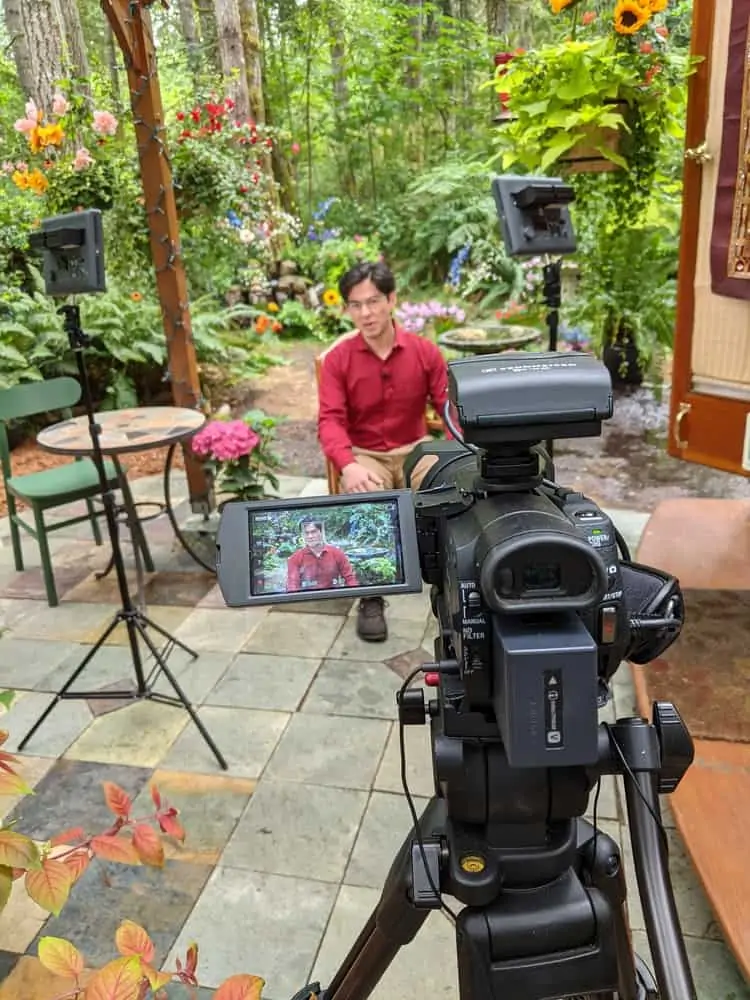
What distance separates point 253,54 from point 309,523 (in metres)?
5.61

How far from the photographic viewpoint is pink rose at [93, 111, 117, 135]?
3.89 m

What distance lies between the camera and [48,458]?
4562 millimetres

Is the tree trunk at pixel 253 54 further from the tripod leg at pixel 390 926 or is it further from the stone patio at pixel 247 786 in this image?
the tripod leg at pixel 390 926

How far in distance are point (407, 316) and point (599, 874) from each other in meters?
3.97

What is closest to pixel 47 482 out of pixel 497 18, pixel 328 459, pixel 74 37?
pixel 328 459

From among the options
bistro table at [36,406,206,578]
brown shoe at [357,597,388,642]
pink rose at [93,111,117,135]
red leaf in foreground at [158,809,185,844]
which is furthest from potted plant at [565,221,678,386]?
red leaf in foreground at [158,809,185,844]

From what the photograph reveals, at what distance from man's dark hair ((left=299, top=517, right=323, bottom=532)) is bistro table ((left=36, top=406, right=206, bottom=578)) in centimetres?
175

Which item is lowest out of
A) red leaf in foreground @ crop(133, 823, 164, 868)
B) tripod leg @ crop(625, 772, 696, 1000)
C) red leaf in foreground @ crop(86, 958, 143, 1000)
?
red leaf in foreground @ crop(133, 823, 164, 868)

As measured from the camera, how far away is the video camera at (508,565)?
71 centimetres

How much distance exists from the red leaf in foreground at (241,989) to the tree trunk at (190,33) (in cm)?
513

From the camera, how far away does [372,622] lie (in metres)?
2.64

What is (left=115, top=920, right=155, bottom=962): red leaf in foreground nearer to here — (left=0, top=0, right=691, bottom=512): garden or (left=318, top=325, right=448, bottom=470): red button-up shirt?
(left=318, top=325, right=448, bottom=470): red button-up shirt

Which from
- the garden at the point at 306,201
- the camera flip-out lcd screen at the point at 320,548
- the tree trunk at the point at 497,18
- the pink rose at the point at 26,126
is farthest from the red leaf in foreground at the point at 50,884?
the tree trunk at the point at 497,18

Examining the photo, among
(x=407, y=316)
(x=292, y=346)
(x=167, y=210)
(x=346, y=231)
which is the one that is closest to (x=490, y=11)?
(x=346, y=231)
